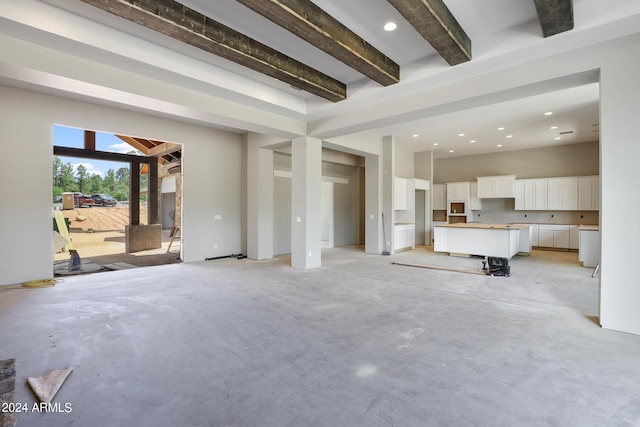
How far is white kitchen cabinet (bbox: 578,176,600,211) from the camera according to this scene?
27.4 feet

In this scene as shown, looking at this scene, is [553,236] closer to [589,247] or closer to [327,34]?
[589,247]

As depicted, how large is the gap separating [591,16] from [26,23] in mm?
5285

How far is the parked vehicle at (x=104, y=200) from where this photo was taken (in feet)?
39.9

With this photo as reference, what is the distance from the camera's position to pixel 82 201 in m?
11.7

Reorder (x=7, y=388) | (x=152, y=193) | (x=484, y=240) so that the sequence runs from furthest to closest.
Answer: (x=152, y=193) → (x=484, y=240) → (x=7, y=388)

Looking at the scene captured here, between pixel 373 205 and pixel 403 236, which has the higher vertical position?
pixel 373 205

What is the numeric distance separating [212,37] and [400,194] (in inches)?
276

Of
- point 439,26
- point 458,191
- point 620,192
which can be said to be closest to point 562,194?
point 458,191

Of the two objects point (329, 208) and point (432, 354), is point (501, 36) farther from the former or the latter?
point (329, 208)

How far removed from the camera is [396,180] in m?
8.83

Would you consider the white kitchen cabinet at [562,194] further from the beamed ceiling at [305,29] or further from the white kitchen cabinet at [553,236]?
the beamed ceiling at [305,29]

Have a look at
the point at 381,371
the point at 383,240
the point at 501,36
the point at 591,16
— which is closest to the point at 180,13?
the point at 501,36

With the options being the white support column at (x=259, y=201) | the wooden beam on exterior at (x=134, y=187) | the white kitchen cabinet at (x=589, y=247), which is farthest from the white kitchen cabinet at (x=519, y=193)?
the wooden beam on exterior at (x=134, y=187)

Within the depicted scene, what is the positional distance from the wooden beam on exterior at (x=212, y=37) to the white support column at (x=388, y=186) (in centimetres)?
427
